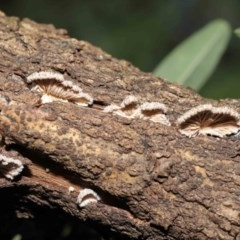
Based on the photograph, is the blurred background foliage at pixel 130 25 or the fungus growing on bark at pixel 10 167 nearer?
the fungus growing on bark at pixel 10 167

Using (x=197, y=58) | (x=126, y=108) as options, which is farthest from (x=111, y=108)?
(x=197, y=58)

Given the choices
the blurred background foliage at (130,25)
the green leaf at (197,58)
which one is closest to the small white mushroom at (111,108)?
the green leaf at (197,58)

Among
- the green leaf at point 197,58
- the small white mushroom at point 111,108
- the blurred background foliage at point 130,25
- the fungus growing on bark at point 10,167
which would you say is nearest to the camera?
the fungus growing on bark at point 10,167

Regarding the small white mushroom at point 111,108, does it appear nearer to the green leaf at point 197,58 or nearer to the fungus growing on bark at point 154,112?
the fungus growing on bark at point 154,112

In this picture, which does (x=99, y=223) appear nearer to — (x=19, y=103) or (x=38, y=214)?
(x=38, y=214)

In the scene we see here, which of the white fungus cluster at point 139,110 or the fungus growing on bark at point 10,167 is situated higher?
the white fungus cluster at point 139,110

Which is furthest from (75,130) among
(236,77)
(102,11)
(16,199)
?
(102,11)

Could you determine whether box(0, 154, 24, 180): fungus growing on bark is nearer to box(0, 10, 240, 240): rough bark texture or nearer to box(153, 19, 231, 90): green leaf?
box(0, 10, 240, 240): rough bark texture
